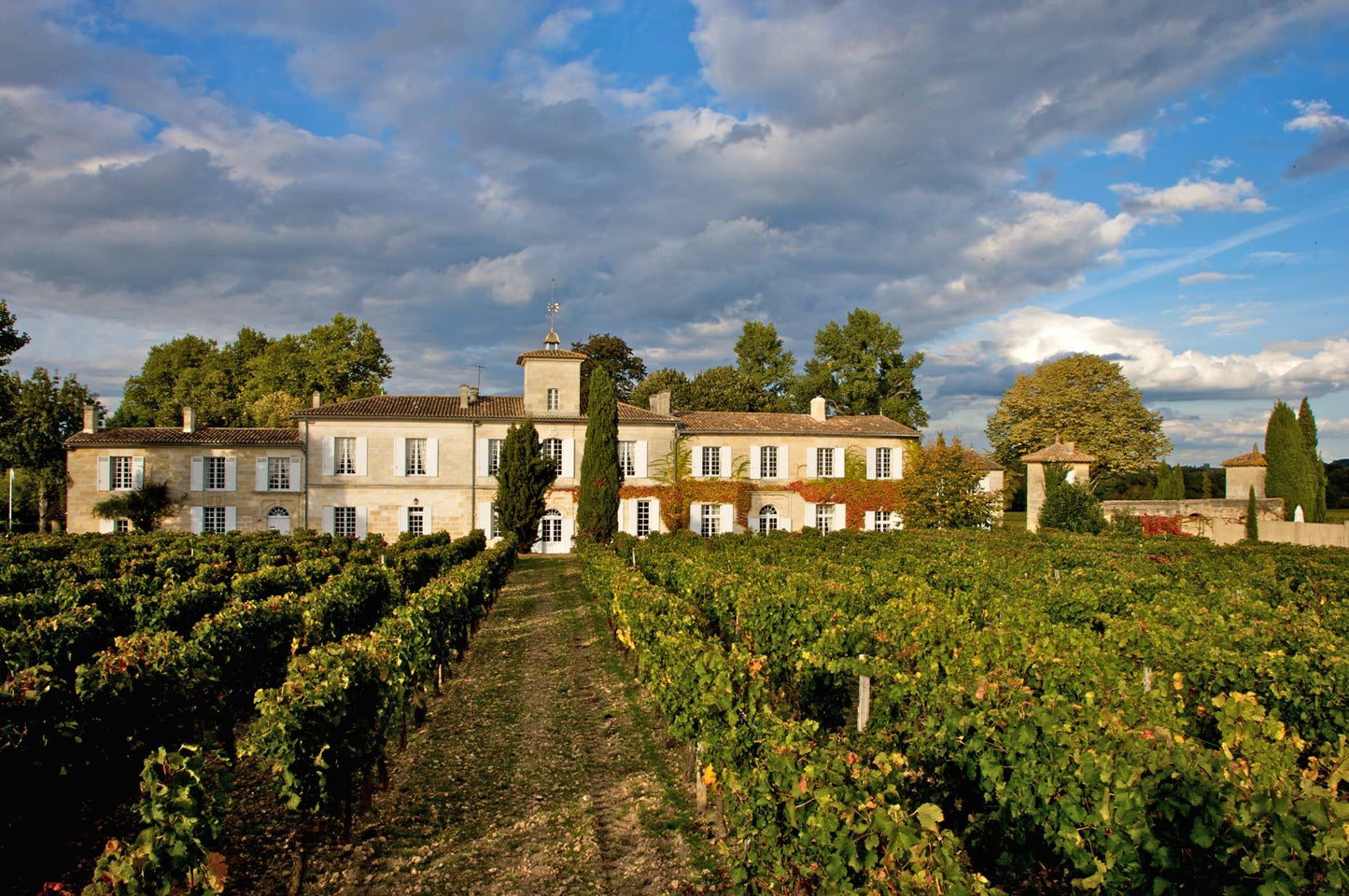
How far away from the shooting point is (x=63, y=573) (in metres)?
13.6

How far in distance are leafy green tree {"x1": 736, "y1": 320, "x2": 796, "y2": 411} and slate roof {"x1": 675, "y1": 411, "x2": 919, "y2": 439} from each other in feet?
51.5

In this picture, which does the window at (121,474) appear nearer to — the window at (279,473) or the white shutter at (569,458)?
the window at (279,473)

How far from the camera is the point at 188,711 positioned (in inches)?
246

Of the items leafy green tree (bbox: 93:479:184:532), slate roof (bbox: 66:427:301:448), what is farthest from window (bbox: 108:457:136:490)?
slate roof (bbox: 66:427:301:448)

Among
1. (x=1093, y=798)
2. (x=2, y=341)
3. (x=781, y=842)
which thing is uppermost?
(x=2, y=341)

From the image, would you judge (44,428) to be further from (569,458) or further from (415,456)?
(569,458)

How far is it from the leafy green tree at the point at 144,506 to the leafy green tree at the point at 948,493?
27755mm

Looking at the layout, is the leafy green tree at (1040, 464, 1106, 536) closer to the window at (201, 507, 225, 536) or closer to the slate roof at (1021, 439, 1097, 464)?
the slate roof at (1021, 439, 1097, 464)

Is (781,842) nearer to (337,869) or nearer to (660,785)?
(660,785)

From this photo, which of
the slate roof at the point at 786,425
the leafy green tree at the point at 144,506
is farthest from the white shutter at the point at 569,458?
the leafy green tree at the point at 144,506

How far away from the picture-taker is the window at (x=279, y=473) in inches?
1110

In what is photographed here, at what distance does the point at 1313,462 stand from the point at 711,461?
21.5 m

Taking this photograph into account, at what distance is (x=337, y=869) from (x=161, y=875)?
1.72 meters

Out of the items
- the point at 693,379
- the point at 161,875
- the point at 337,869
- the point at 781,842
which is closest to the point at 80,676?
the point at 337,869
